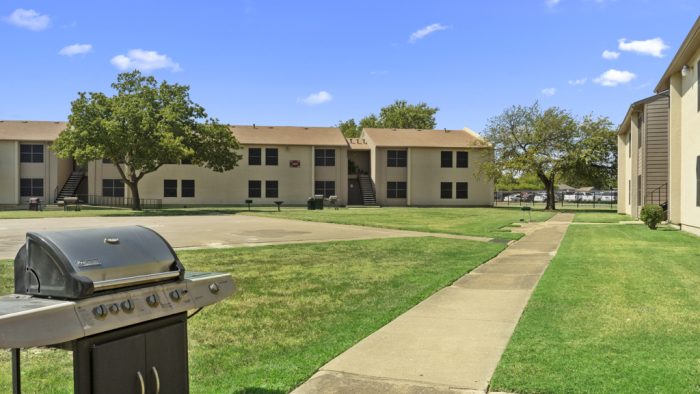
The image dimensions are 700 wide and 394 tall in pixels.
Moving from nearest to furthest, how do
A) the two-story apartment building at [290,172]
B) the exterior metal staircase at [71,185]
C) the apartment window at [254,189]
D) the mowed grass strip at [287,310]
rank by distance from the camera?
the mowed grass strip at [287,310] < the two-story apartment building at [290,172] < the exterior metal staircase at [71,185] < the apartment window at [254,189]

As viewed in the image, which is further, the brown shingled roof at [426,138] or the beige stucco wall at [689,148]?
the brown shingled roof at [426,138]

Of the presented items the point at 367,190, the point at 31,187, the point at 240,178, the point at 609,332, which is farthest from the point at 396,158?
the point at 609,332

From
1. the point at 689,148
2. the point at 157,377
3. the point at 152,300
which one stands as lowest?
the point at 157,377

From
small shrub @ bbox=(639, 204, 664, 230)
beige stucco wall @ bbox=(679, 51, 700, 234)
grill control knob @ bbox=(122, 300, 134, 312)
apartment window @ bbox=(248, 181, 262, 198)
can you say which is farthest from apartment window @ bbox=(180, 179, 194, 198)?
grill control knob @ bbox=(122, 300, 134, 312)

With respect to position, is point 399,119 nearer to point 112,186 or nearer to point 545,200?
point 545,200

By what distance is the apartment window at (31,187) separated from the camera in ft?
154

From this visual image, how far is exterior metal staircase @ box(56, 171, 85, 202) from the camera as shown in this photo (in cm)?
4766

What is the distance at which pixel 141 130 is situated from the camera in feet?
113

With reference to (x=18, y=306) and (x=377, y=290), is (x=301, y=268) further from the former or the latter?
(x=18, y=306)

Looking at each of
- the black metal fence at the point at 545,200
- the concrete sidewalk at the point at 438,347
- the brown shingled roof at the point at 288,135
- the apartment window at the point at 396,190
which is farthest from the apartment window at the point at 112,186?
the concrete sidewalk at the point at 438,347

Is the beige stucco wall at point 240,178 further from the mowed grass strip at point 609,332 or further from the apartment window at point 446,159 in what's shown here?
the mowed grass strip at point 609,332

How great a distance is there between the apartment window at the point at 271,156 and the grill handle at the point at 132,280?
156 feet

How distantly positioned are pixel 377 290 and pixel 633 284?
414cm

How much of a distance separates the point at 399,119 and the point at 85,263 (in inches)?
3246
